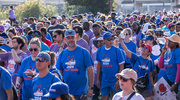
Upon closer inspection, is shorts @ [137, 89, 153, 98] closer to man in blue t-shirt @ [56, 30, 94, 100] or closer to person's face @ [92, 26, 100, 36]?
man in blue t-shirt @ [56, 30, 94, 100]

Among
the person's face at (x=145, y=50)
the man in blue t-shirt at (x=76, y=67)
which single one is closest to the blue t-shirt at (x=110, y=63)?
the person's face at (x=145, y=50)

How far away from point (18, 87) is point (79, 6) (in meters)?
28.0

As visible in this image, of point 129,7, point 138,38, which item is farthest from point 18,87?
point 129,7

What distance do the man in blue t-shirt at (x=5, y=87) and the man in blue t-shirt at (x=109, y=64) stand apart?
2623mm

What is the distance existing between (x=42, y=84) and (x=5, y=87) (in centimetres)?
65

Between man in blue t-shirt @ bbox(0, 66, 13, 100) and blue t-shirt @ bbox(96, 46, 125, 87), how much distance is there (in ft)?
8.66

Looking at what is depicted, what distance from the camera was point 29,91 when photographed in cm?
605

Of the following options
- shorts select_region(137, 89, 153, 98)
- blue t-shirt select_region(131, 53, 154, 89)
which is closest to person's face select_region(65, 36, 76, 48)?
blue t-shirt select_region(131, 53, 154, 89)

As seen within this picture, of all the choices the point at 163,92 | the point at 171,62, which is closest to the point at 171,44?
the point at 171,62

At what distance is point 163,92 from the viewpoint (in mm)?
7027

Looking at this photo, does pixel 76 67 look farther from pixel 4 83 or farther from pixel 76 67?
pixel 4 83

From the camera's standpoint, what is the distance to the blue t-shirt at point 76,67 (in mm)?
6445

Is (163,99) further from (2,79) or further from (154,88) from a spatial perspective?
(2,79)

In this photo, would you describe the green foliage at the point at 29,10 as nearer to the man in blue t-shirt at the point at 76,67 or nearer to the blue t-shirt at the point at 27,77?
the man in blue t-shirt at the point at 76,67
